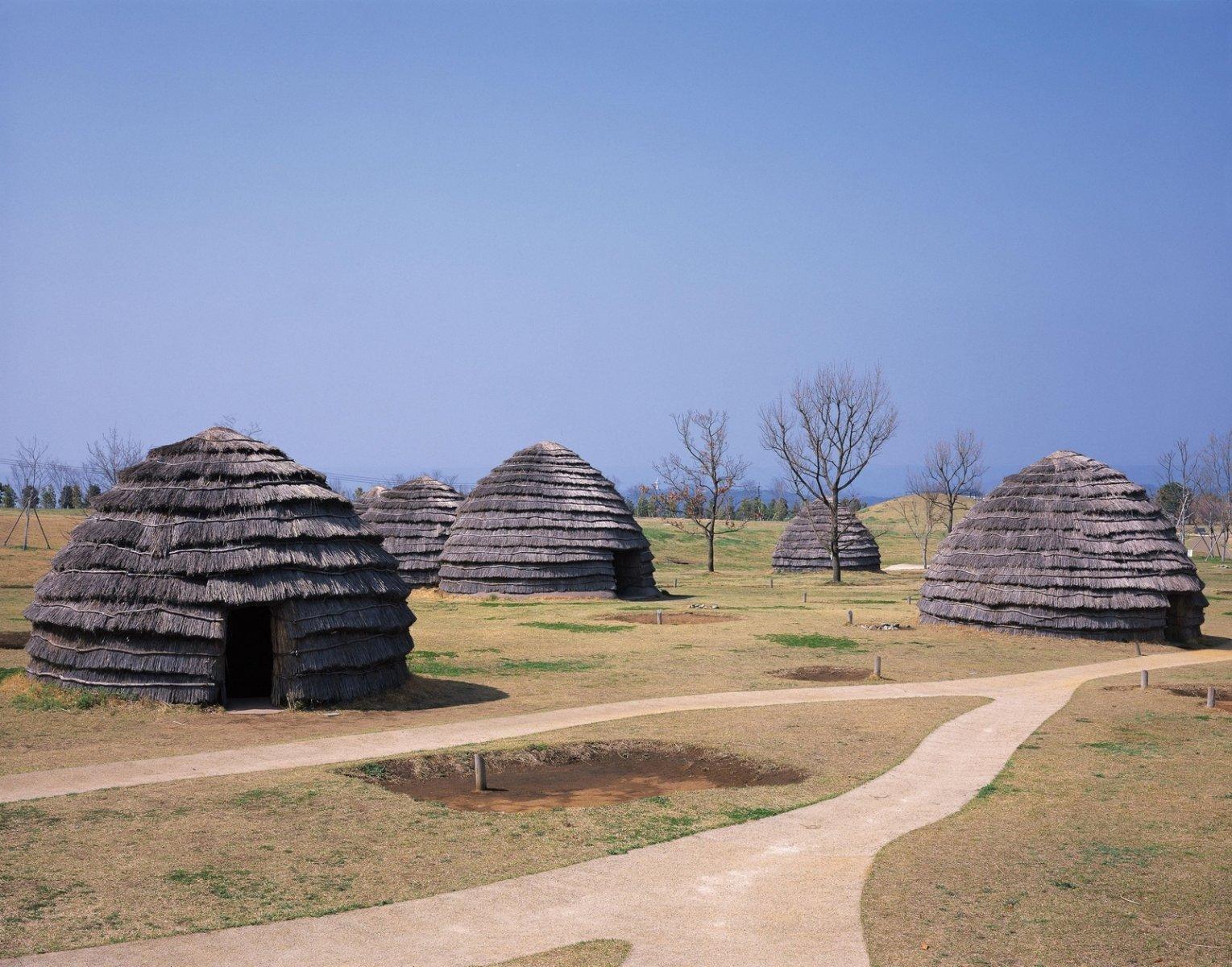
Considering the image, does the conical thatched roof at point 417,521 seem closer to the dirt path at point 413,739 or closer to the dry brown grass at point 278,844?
the dirt path at point 413,739

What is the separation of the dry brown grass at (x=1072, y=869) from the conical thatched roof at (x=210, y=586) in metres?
11.6

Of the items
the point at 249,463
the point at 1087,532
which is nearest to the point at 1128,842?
the point at 249,463

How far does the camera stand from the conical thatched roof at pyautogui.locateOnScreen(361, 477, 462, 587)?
45.7 metres

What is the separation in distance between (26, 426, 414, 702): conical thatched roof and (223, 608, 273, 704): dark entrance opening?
→ 3.66m

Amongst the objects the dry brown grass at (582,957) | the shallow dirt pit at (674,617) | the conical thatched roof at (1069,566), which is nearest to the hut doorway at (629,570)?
the shallow dirt pit at (674,617)

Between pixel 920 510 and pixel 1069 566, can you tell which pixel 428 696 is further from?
pixel 920 510

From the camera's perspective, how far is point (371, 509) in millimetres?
47344

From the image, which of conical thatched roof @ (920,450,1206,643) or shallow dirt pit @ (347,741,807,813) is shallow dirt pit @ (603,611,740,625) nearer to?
conical thatched roof @ (920,450,1206,643)

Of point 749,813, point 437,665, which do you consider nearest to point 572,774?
point 749,813

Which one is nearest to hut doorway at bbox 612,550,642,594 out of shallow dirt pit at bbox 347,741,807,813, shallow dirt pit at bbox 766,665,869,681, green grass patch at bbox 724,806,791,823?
shallow dirt pit at bbox 766,665,869,681

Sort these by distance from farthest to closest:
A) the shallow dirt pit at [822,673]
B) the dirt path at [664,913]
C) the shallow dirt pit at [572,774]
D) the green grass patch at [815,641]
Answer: the green grass patch at [815,641] → the shallow dirt pit at [822,673] → the shallow dirt pit at [572,774] → the dirt path at [664,913]

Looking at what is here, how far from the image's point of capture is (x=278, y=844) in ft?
37.4

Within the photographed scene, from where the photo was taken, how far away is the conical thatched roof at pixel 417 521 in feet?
150

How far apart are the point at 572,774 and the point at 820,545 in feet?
165
